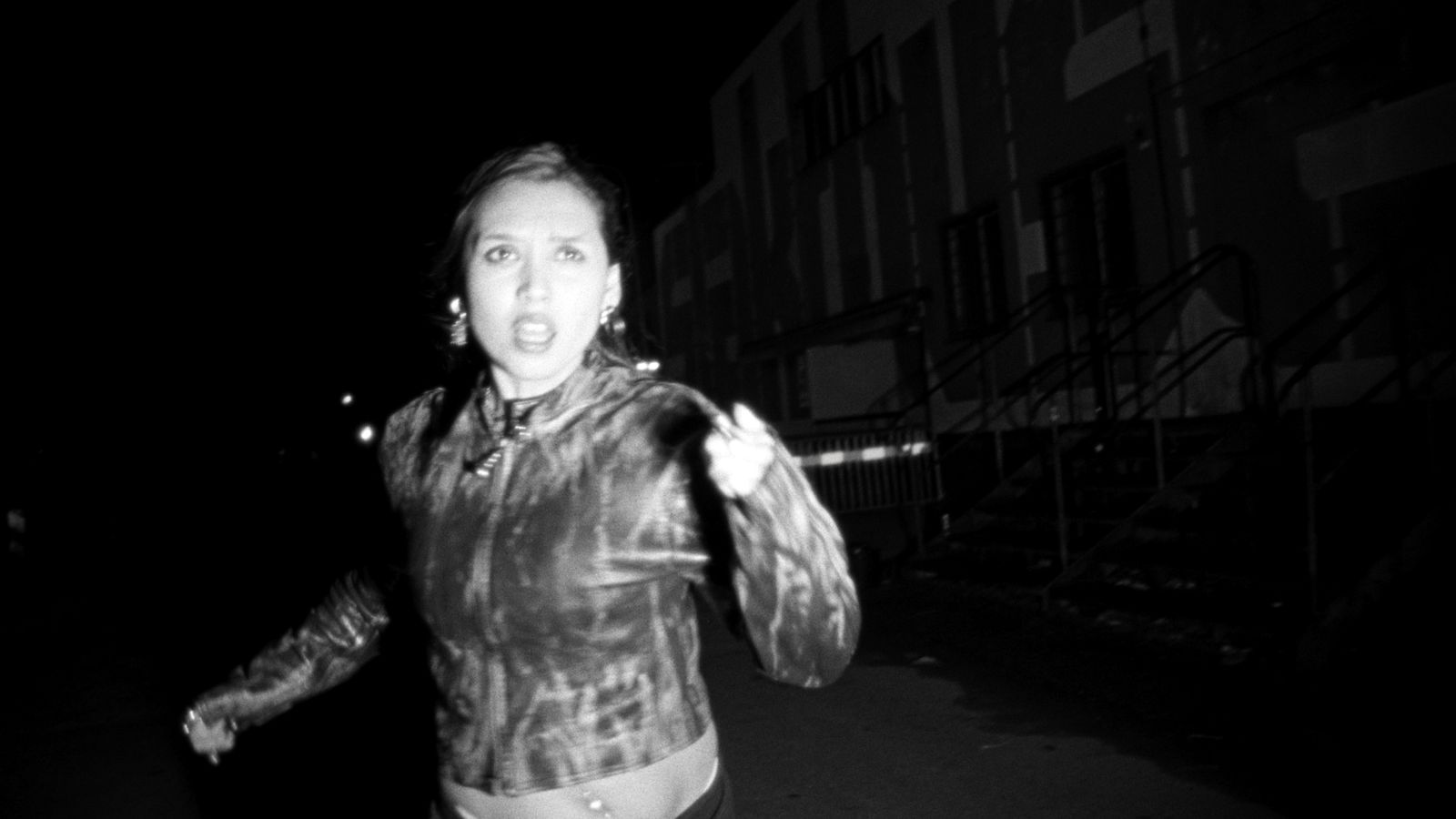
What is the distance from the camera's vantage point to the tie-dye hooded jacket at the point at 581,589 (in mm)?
1627

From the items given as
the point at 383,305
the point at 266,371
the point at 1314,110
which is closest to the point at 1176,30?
the point at 1314,110

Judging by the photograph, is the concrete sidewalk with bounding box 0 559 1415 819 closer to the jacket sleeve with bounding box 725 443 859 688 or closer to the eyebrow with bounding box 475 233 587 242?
the eyebrow with bounding box 475 233 587 242

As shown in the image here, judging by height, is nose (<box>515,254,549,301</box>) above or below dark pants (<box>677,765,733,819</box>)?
above

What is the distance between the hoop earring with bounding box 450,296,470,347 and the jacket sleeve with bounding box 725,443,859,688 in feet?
2.48

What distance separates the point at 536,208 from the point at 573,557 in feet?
1.85

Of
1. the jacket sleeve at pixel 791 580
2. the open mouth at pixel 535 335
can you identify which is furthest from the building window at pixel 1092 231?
the jacket sleeve at pixel 791 580

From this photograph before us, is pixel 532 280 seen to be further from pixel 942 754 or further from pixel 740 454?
pixel 942 754

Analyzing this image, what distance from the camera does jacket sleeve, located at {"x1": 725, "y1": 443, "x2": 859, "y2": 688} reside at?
145cm

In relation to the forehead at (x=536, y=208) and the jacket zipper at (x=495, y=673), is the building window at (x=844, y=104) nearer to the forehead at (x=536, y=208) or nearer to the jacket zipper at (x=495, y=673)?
the forehead at (x=536, y=208)

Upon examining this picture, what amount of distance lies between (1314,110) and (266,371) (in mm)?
70395

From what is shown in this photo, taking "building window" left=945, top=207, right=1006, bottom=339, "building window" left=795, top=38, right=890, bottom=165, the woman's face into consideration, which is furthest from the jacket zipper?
"building window" left=795, top=38, right=890, bottom=165

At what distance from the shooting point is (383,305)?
2200 inches

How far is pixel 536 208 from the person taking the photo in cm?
180

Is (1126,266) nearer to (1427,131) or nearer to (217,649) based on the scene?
(1427,131)
